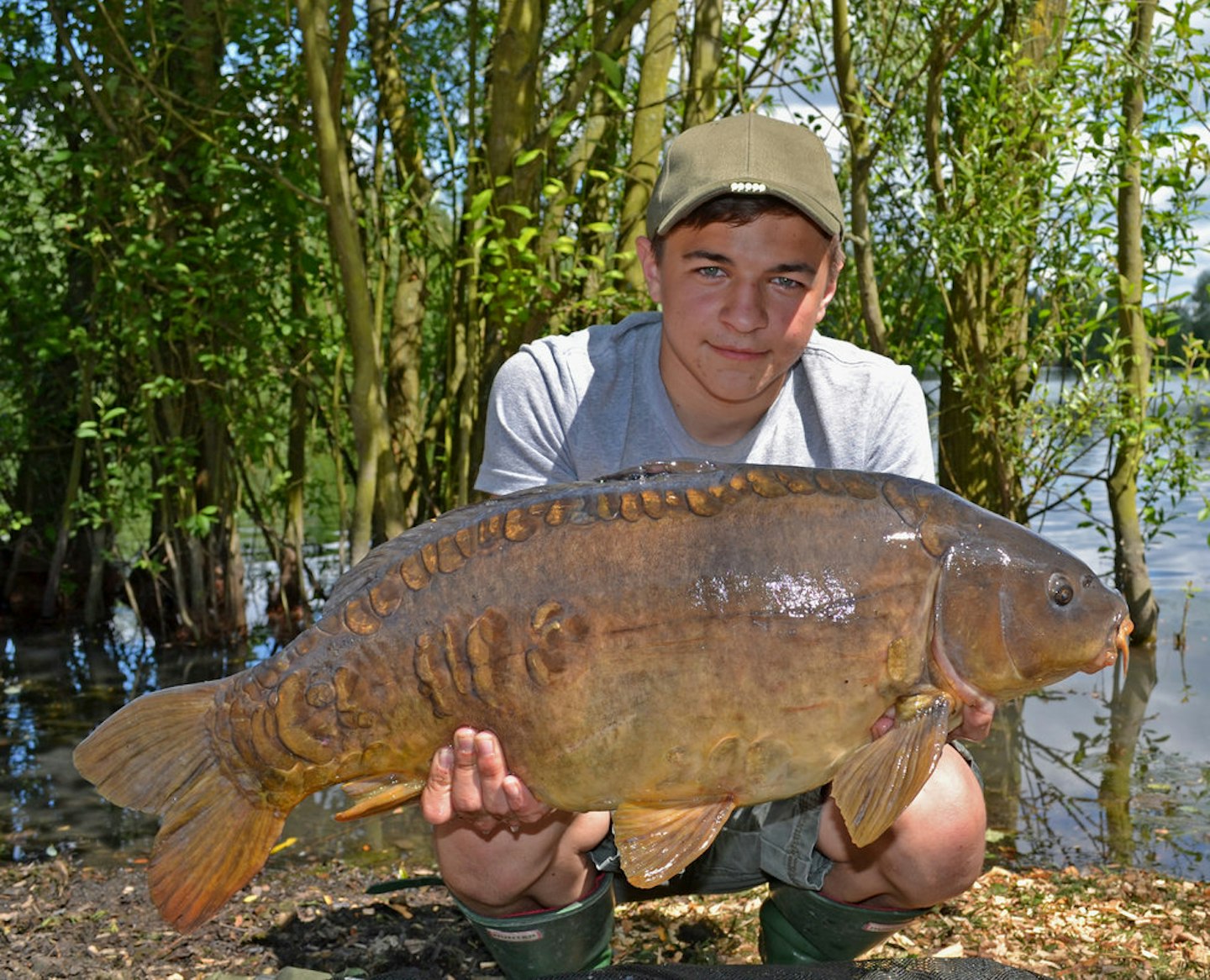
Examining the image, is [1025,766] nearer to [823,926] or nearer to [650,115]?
[823,926]

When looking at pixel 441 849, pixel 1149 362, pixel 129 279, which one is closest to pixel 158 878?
pixel 441 849

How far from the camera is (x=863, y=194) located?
4801 mm

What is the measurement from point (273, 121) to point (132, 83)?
74cm

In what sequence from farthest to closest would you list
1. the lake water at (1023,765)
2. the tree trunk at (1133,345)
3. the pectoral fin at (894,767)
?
1. the tree trunk at (1133,345)
2. the lake water at (1023,765)
3. the pectoral fin at (894,767)

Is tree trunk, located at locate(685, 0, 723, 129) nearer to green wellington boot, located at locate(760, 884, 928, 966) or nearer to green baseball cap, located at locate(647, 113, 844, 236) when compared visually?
green baseball cap, located at locate(647, 113, 844, 236)

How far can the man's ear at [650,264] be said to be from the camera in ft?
7.45

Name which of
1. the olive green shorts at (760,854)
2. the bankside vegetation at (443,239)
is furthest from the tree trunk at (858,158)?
the olive green shorts at (760,854)

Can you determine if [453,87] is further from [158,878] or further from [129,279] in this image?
[158,878]

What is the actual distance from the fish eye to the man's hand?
2.36 feet

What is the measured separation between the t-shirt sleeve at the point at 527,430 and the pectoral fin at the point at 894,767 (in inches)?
32.9

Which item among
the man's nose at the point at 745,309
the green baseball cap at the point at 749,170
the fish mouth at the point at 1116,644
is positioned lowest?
the fish mouth at the point at 1116,644

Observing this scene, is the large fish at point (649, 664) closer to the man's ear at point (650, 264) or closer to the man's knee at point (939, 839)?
the man's knee at point (939, 839)

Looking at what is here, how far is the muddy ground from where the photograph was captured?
244 centimetres

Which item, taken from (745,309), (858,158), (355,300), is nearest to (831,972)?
(745,309)
